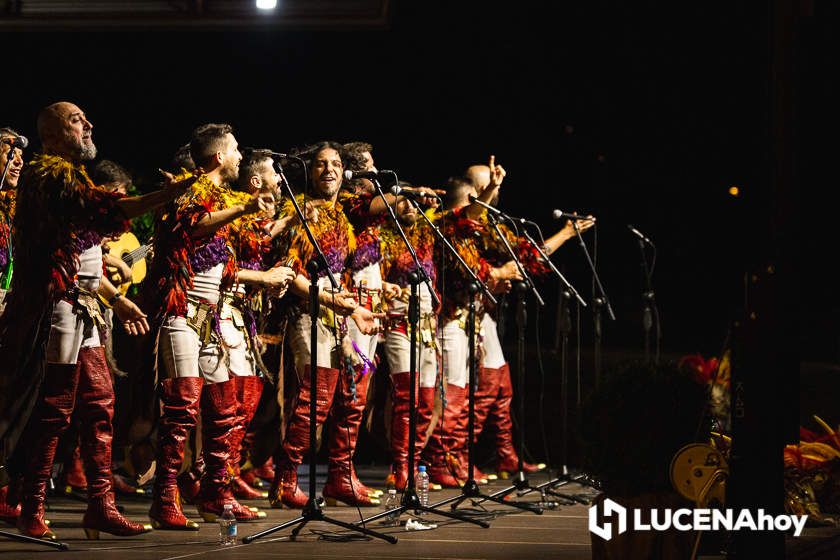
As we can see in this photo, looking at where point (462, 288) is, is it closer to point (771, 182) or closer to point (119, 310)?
point (119, 310)

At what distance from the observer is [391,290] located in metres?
5.89

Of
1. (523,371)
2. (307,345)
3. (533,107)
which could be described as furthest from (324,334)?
(533,107)

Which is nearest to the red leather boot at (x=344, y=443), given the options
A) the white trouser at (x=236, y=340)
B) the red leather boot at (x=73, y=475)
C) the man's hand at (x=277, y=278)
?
the white trouser at (x=236, y=340)

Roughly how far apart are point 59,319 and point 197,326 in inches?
25.0

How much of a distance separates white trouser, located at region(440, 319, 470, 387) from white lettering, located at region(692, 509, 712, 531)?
11.2 ft

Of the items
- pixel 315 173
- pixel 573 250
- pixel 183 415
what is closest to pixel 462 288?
pixel 315 173

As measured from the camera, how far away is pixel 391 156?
30.9 feet

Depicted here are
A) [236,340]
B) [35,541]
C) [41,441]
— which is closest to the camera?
[35,541]

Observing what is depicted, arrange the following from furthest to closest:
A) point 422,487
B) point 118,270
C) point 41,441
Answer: point 118,270 → point 422,487 → point 41,441

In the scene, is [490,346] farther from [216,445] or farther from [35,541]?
[35,541]

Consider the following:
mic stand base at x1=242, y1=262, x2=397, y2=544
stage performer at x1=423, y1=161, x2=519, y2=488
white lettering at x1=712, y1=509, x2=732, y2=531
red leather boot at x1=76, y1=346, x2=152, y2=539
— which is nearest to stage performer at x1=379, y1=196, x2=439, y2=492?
stage performer at x1=423, y1=161, x2=519, y2=488

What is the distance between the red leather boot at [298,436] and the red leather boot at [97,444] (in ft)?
3.33

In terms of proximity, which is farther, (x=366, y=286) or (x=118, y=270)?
(x=118, y=270)

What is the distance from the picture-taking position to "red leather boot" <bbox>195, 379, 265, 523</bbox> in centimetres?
509
